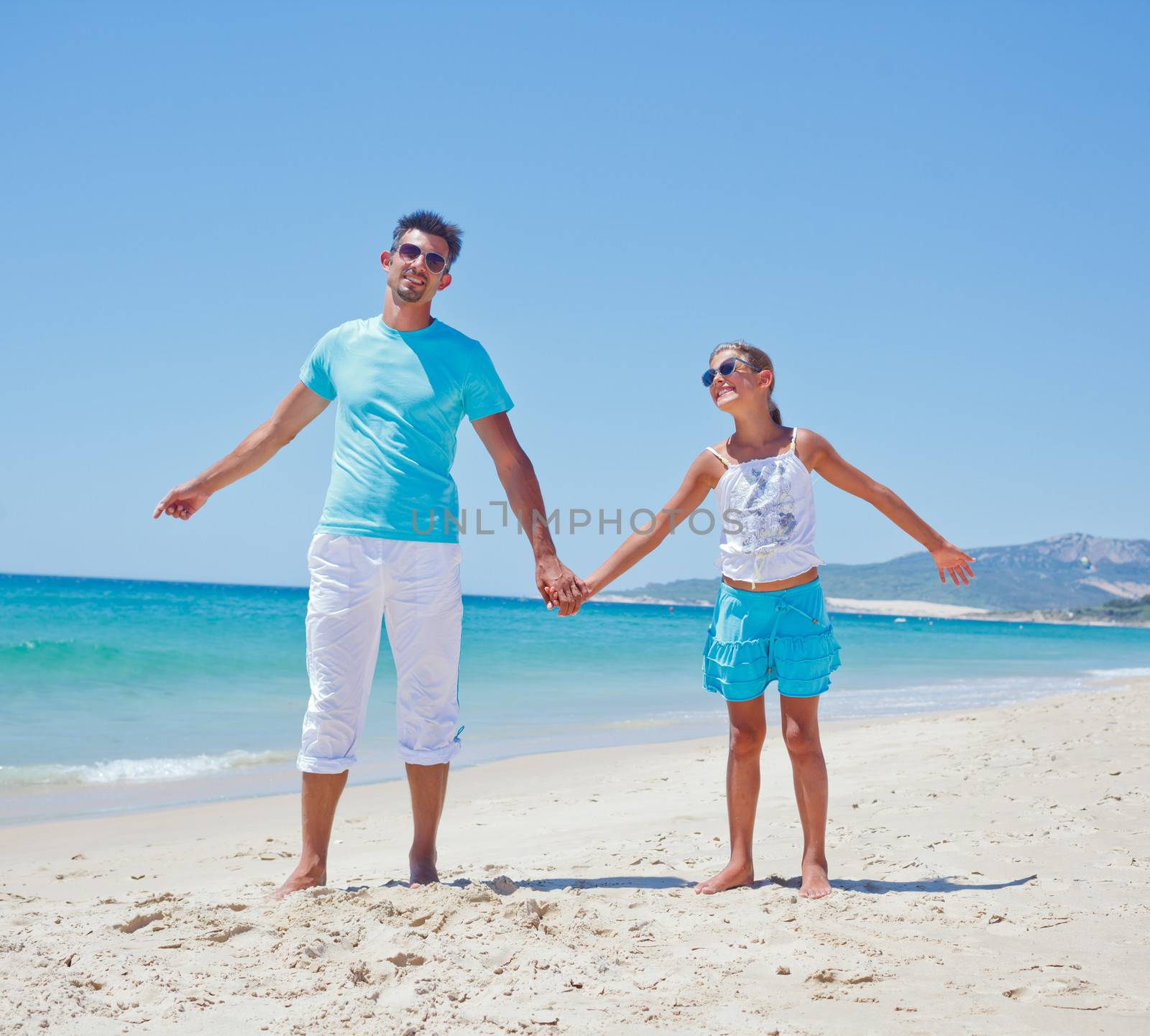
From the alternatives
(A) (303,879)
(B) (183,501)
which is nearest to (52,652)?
(B) (183,501)

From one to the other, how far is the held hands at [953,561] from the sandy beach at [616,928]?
108 centimetres

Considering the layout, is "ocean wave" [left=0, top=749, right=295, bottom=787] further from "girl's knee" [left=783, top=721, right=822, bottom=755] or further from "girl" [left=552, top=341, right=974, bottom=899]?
"girl's knee" [left=783, top=721, right=822, bottom=755]

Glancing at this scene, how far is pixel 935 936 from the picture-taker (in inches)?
108

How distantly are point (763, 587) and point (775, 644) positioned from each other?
0.66 feet

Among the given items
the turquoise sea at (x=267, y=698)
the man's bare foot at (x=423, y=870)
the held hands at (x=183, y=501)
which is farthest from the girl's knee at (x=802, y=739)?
the turquoise sea at (x=267, y=698)

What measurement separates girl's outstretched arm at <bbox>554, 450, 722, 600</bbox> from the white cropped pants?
0.59 m

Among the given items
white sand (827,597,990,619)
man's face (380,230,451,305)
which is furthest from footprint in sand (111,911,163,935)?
white sand (827,597,990,619)

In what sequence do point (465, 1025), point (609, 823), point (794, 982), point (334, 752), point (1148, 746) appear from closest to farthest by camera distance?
point (465, 1025) → point (794, 982) → point (334, 752) → point (609, 823) → point (1148, 746)

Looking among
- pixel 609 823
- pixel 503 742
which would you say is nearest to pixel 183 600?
pixel 503 742

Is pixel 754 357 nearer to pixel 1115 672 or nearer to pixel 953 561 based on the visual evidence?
pixel 953 561

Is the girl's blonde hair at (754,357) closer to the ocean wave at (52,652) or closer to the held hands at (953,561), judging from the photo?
the held hands at (953,561)

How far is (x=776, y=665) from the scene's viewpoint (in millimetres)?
3352

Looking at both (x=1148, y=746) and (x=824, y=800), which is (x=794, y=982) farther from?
(x=1148, y=746)

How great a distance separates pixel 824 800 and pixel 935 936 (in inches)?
25.5
